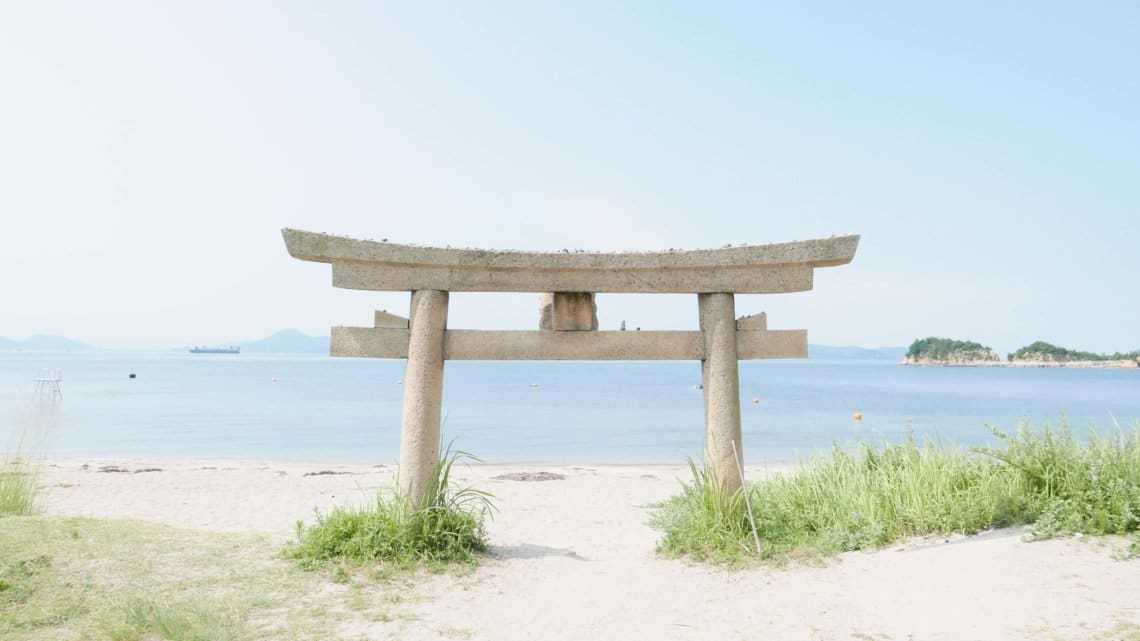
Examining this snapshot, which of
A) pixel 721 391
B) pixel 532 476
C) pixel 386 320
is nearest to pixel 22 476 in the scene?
pixel 386 320

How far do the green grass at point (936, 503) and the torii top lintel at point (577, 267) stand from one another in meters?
1.63

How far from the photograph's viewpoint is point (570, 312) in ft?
18.5

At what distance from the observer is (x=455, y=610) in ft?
14.3

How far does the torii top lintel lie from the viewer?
17.8 feet

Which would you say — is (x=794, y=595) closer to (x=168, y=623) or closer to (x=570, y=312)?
(x=570, y=312)

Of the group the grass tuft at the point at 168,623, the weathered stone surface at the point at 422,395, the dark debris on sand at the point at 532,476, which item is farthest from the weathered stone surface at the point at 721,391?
the dark debris on sand at the point at 532,476

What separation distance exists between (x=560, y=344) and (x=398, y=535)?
1.92 m

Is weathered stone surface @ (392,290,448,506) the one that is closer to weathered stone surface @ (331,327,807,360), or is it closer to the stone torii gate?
the stone torii gate

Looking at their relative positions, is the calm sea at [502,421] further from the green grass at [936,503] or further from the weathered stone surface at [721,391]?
the weathered stone surface at [721,391]

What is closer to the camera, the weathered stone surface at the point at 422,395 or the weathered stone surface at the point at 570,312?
the weathered stone surface at the point at 422,395

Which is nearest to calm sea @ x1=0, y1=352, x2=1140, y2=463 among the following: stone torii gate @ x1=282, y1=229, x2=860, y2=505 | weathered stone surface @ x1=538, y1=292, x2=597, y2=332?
stone torii gate @ x1=282, y1=229, x2=860, y2=505

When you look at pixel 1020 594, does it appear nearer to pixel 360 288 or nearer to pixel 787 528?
pixel 787 528

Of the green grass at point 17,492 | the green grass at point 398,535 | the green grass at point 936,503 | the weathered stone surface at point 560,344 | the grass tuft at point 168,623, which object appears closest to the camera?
the grass tuft at point 168,623

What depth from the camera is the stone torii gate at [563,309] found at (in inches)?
212
